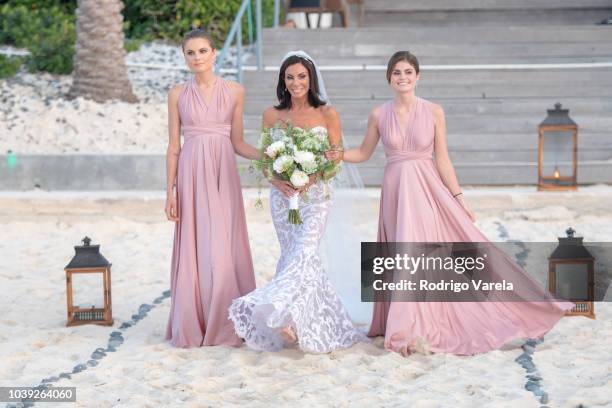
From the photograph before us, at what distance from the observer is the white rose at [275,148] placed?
20.3ft

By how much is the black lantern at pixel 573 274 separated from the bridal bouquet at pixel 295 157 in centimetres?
157

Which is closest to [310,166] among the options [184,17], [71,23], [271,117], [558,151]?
[271,117]

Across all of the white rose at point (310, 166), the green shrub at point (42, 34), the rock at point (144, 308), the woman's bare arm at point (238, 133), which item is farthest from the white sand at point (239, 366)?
the green shrub at point (42, 34)

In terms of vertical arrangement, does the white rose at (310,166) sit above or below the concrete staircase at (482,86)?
below

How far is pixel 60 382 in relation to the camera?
5738 millimetres

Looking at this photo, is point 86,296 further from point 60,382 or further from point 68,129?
point 68,129

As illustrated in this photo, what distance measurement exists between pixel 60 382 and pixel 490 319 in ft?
7.65

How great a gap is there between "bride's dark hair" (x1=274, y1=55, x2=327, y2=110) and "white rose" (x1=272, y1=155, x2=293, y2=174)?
1.43ft

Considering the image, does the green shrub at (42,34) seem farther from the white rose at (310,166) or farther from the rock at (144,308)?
the white rose at (310,166)

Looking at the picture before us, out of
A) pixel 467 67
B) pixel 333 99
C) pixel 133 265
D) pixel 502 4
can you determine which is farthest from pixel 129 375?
pixel 502 4

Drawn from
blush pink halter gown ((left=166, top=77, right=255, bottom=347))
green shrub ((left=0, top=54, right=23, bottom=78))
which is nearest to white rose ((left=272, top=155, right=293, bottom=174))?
blush pink halter gown ((left=166, top=77, right=255, bottom=347))

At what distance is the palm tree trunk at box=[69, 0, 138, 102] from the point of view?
43.7 ft

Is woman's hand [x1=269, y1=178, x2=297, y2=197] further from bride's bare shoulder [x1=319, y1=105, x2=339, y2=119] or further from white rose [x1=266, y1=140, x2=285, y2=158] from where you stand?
bride's bare shoulder [x1=319, y1=105, x2=339, y2=119]

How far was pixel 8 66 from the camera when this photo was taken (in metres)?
14.4
